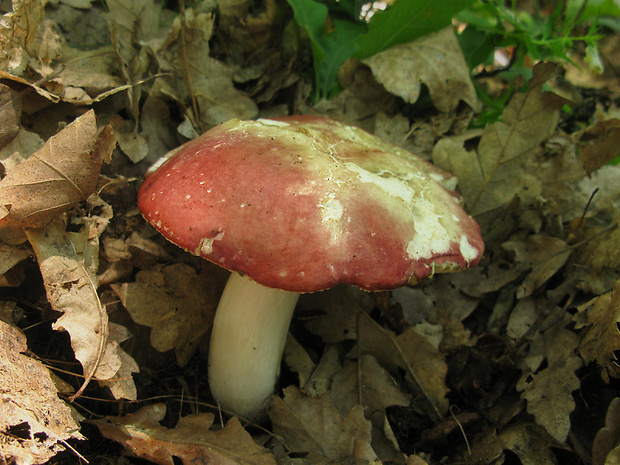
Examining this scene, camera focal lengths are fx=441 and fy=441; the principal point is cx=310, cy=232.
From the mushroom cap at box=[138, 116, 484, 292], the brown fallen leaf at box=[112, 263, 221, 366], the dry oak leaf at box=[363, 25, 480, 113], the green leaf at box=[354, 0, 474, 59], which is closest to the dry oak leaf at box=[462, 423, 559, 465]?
the mushroom cap at box=[138, 116, 484, 292]

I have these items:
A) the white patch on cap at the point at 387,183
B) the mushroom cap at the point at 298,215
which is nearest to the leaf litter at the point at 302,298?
the mushroom cap at the point at 298,215

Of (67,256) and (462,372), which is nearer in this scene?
(67,256)

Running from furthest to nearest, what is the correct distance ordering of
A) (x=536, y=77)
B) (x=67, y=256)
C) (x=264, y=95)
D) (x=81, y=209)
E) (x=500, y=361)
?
(x=264, y=95), (x=536, y=77), (x=500, y=361), (x=81, y=209), (x=67, y=256)

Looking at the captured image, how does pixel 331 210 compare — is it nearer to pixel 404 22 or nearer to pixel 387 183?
pixel 387 183

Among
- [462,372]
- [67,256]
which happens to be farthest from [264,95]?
[462,372]

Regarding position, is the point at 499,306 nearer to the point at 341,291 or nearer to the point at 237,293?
the point at 341,291

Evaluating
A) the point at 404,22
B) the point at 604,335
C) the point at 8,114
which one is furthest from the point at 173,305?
the point at 404,22

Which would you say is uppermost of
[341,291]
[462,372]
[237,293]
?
[237,293]
